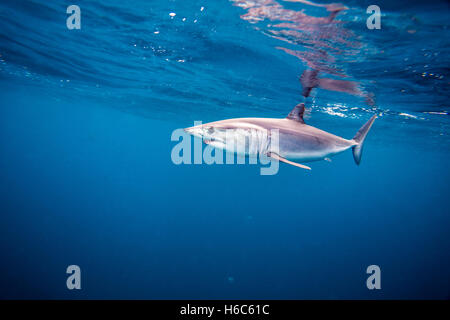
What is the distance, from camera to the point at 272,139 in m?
4.00

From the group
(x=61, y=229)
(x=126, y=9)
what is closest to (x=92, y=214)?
(x=61, y=229)

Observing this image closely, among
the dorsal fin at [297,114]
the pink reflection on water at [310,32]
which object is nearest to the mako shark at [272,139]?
the dorsal fin at [297,114]

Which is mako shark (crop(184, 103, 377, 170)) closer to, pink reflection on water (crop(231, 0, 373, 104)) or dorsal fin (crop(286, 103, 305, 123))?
dorsal fin (crop(286, 103, 305, 123))

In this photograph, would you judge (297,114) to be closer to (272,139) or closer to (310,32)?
(272,139)

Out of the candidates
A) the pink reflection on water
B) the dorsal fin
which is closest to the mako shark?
the dorsal fin

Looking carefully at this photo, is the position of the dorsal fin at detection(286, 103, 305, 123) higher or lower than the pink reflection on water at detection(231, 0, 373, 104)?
lower

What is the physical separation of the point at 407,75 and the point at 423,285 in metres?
24.6

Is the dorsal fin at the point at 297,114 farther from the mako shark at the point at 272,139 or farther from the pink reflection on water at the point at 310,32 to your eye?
the pink reflection on water at the point at 310,32

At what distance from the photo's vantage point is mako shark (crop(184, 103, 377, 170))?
3451mm

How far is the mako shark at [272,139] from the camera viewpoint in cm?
345

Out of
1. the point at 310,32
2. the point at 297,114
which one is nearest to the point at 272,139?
the point at 297,114

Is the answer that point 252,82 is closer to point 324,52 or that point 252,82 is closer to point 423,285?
point 324,52
